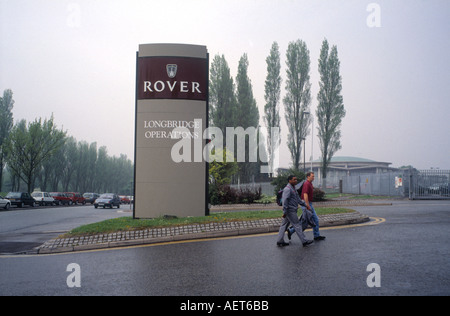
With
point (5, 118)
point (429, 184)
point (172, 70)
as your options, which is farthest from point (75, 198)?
point (172, 70)

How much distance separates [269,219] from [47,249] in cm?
637

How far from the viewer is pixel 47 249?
9445mm

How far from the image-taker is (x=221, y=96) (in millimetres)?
46469

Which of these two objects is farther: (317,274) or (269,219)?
(269,219)

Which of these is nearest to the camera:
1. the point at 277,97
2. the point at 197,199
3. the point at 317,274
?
the point at 317,274

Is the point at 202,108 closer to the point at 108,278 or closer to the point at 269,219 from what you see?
the point at 269,219

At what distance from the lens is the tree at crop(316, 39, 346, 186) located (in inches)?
1752

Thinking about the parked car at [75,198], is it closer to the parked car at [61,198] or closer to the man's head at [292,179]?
the parked car at [61,198]

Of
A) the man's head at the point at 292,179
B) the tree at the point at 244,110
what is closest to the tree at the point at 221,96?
the tree at the point at 244,110

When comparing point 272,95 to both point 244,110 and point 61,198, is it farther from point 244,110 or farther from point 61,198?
point 61,198

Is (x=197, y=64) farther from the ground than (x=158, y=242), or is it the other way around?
(x=197, y=64)

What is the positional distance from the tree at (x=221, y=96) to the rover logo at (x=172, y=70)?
1201 inches

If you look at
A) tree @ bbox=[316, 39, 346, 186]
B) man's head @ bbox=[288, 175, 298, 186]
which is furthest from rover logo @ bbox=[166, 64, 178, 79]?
tree @ bbox=[316, 39, 346, 186]
